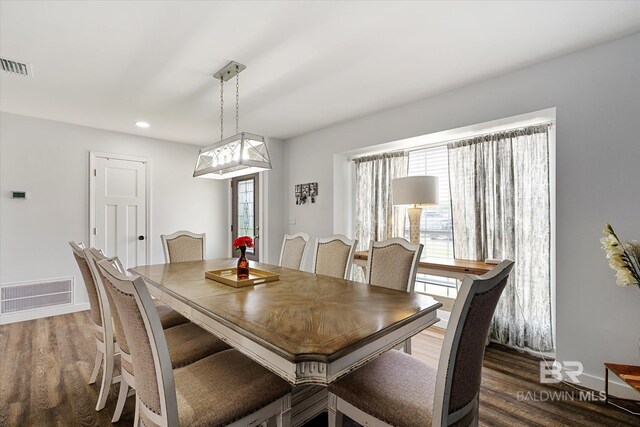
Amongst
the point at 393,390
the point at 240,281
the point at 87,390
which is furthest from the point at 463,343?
the point at 87,390

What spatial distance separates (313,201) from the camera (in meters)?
4.52

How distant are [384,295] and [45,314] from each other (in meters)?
4.43

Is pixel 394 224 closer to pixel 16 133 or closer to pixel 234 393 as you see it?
pixel 234 393

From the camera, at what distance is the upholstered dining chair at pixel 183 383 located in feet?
3.45

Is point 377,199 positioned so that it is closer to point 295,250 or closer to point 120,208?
point 295,250

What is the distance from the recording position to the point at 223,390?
4.25ft

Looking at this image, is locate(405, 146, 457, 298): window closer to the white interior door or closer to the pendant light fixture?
the pendant light fixture

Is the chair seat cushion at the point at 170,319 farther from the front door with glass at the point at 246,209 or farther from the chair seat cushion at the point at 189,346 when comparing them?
the front door with glass at the point at 246,209

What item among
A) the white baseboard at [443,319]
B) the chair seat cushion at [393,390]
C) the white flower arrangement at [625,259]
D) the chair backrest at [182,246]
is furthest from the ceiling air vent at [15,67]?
the white baseboard at [443,319]

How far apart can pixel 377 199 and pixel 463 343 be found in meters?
3.01

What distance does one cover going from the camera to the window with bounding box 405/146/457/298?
3.55 m

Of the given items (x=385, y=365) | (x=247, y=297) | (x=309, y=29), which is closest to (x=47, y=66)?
(x=309, y=29)

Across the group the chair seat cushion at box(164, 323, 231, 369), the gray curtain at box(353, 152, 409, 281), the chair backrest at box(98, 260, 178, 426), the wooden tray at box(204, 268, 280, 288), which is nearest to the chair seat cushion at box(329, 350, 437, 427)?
the chair backrest at box(98, 260, 178, 426)

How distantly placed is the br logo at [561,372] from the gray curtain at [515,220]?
37cm
